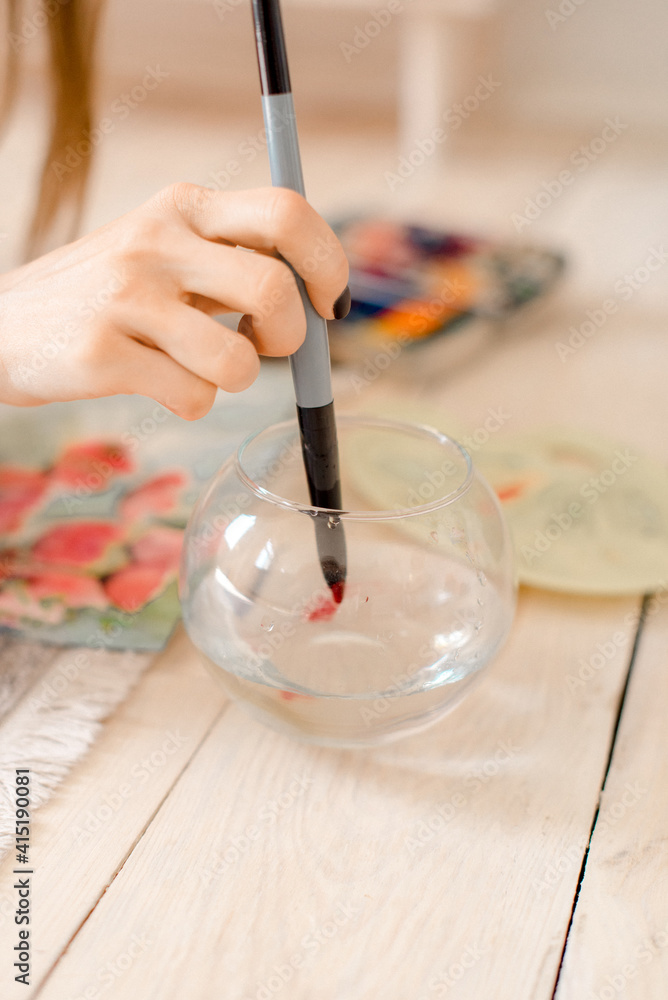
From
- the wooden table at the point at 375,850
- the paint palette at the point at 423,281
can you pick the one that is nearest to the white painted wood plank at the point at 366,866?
the wooden table at the point at 375,850

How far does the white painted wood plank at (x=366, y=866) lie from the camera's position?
0.88ft

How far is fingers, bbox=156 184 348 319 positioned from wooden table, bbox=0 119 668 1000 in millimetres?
185

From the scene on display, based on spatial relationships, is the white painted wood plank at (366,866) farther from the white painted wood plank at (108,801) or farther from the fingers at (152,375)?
the fingers at (152,375)

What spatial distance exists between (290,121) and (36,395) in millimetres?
153

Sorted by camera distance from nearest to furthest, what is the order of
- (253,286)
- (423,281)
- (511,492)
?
(253,286), (511,492), (423,281)

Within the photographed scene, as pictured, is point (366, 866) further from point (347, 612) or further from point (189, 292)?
point (189, 292)

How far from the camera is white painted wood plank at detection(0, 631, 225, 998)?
28cm

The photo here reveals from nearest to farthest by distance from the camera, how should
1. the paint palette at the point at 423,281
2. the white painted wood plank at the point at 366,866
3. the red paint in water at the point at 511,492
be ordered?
the white painted wood plank at the point at 366,866, the red paint in water at the point at 511,492, the paint palette at the point at 423,281

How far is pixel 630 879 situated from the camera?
302 millimetres

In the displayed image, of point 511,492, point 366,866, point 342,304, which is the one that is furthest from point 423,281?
point 366,866

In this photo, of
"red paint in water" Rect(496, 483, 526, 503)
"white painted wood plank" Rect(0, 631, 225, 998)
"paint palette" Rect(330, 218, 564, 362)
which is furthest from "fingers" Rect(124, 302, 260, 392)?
"paint palette" Rect(330, 218, 564, 362)

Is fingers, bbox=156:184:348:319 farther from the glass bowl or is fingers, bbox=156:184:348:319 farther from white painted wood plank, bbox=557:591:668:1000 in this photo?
white painted wood plank, bbox=557:591:668:1000

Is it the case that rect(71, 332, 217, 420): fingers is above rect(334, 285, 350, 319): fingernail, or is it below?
below

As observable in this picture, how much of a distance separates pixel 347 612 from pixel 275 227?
0.15 metres
